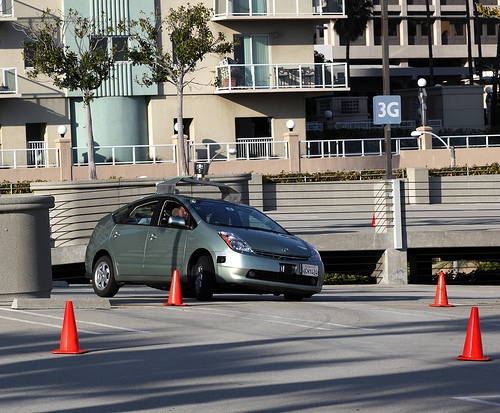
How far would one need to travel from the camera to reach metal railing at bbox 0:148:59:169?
42.1 metres

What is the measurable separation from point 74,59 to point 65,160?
3.81 meters

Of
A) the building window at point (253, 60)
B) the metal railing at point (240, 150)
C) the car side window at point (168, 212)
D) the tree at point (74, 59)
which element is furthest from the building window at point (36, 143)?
the car side window at point (168, 212)

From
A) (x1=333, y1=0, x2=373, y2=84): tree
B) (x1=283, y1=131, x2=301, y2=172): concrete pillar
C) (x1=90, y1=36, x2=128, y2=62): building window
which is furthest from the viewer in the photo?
(x1=333, y1=0, x2=373, y2=84): tree

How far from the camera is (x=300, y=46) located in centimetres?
4844

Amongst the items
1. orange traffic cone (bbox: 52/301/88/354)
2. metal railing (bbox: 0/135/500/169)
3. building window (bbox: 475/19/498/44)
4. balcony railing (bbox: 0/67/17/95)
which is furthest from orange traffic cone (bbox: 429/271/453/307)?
building window (bbox: 475/19/498/44)

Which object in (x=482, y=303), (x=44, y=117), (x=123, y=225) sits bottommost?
(x=482, y=303)

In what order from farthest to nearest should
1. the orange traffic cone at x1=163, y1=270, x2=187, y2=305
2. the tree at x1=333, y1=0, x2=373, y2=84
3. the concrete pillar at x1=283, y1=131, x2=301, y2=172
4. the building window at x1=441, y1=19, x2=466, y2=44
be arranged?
the building window at x1=441, y1=19, x2=466, y2=44 < the tree at x1=333, y1=0, x2=373, y2=84 < the concrete pillar at x1=283, y1=131, x2=301, y2=172 < the orange traffic cone at x1=163, y1=270, x2=187, y2=305

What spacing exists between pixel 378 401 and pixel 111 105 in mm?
39075

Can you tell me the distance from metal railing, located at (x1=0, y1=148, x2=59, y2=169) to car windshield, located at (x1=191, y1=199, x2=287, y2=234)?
88.1 feet

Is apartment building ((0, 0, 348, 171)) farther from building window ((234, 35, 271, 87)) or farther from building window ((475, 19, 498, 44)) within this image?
building window ((475, 19, 498, 44))

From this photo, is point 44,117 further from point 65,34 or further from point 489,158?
point 489,158

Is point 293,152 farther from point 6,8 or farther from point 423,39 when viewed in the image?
point 423,39

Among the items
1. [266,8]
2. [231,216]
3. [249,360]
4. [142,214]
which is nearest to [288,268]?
[231,216]

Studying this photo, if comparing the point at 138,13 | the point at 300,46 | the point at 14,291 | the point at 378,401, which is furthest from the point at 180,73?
the point at 378,401
